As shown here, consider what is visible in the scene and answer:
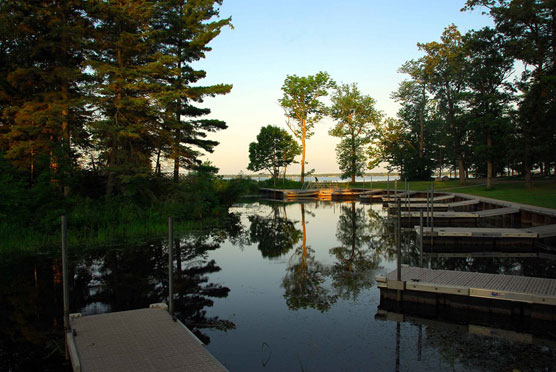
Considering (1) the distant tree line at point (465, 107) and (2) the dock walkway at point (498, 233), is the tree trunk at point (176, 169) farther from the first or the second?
(1) the distant tree line at point (465, 107)

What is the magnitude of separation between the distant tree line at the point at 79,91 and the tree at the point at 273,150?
3914cm

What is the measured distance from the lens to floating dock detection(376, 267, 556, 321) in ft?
22.4

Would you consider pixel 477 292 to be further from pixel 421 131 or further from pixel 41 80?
pixel 421 131

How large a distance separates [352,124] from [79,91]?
40534 millimetres

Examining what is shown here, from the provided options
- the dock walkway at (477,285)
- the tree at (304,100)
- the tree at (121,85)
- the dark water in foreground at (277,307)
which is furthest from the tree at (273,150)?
the dock walkway at (477,285)

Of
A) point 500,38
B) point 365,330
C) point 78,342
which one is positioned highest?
point 500,38

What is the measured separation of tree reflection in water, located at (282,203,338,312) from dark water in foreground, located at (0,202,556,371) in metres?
0.03

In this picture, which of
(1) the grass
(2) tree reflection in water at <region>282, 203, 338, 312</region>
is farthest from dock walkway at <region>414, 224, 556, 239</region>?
(1) the grass

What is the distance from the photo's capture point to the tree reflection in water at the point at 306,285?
8078 millimetres

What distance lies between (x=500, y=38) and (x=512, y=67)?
3.40m

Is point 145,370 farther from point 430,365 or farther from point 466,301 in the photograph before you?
point 466,301

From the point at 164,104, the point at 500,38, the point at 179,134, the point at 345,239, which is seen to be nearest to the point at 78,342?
the point at 345,239

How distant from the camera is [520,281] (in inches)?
305

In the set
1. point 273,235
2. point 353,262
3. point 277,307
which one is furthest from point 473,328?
point 273,235
